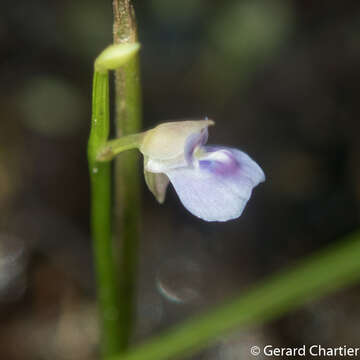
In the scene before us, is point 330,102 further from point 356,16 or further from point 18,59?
point 18,59

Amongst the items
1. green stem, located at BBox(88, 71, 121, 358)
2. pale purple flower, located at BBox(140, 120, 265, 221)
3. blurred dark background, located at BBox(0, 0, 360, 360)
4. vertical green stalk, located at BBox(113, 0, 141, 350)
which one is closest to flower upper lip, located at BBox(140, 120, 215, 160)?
pale purple flower, located at BBox(140, 120, 265, 221)

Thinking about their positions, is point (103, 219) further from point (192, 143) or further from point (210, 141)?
point (210, 141)

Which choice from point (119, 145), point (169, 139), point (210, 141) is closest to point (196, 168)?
point (169, 139)

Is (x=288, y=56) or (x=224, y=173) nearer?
(x=224, y=173)

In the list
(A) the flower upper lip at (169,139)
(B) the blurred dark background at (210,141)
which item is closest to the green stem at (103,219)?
(A) the flower upper lip at (169,139)

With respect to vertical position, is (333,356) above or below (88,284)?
below

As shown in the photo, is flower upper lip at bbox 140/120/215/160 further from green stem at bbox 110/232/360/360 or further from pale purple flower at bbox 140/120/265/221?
green stem at bbox 110/232/360/360

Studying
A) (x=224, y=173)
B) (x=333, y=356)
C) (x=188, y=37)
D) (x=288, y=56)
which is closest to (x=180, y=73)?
(x=188, y=37)
